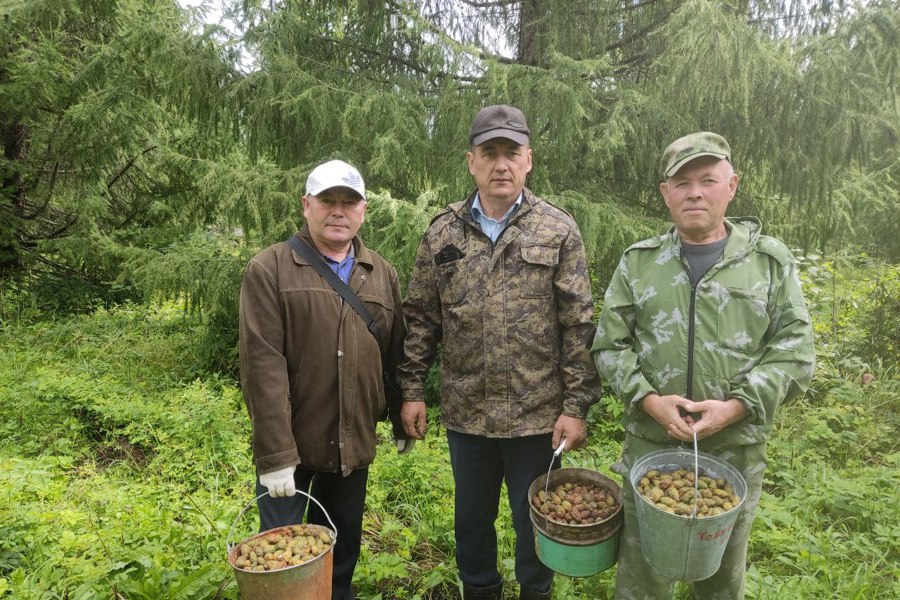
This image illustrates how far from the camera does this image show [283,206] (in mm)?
4871

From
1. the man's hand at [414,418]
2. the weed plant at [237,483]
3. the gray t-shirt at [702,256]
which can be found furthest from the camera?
the weed plant at [237,483]

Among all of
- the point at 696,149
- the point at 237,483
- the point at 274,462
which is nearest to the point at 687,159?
the point at 696,149

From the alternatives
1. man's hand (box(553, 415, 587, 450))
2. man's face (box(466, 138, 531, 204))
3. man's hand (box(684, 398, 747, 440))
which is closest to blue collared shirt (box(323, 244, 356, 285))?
man's face (box(466, 138, 531, 204))

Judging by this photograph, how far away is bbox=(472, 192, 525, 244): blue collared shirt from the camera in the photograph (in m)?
2.62

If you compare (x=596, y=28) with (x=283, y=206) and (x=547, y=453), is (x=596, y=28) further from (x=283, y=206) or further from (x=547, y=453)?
(x=547, y=453)

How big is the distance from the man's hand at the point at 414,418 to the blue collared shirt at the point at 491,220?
3.11 feet

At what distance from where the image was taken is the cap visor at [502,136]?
2.46 meters

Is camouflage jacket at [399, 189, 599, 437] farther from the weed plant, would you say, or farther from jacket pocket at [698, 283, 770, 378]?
the weed plant

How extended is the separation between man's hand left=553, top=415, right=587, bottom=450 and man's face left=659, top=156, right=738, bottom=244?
1.00 m

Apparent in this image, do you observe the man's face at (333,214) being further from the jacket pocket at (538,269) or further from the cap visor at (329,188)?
the jacket pocket at (538,269)

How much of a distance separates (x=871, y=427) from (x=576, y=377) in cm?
394

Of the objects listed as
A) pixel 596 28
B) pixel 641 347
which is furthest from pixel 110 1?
pixel 641 347

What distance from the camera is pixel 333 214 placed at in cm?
253

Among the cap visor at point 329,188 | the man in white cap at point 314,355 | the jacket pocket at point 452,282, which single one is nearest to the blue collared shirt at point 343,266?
the man in white cap at point 314,355
